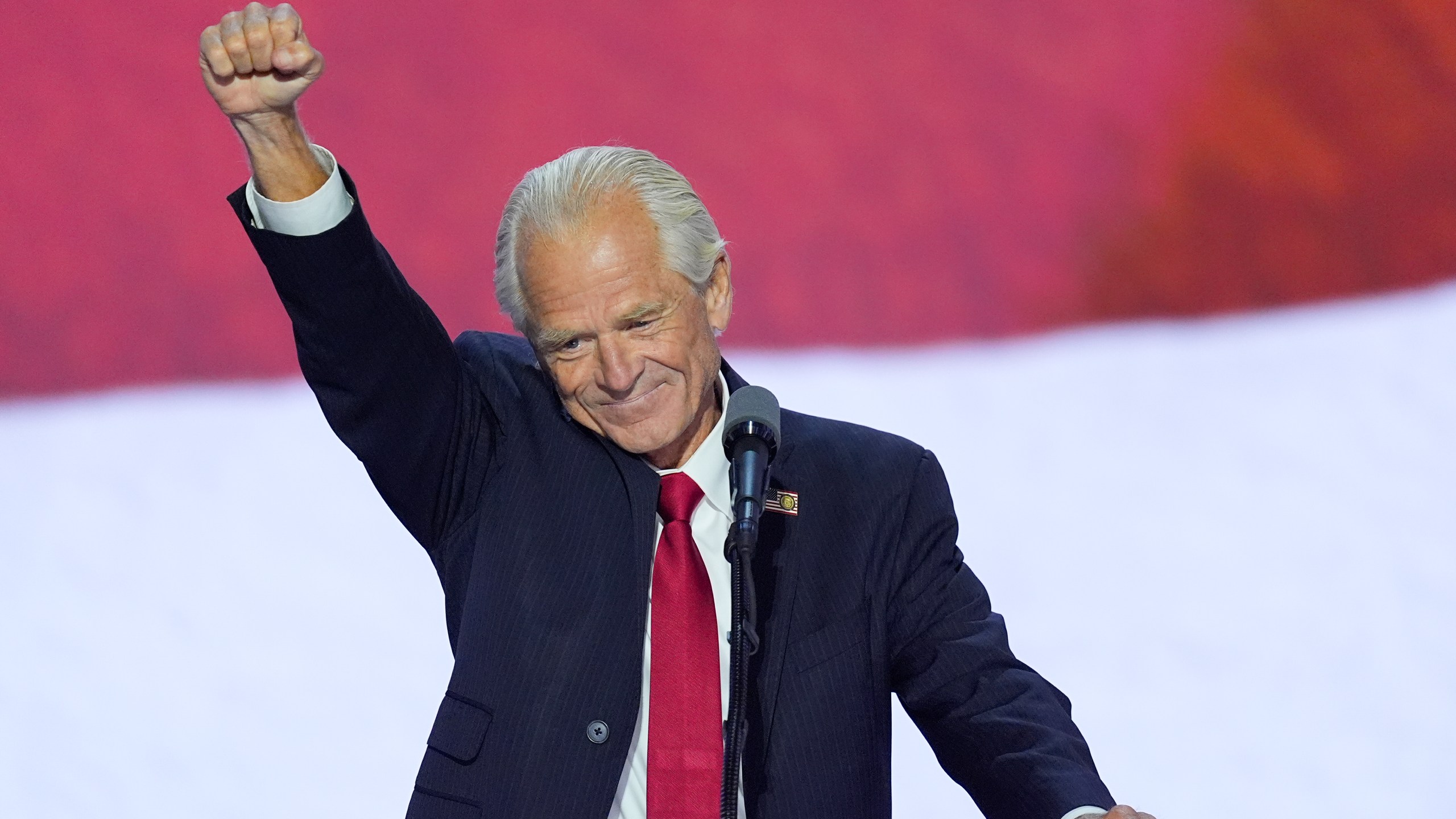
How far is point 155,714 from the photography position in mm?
2445

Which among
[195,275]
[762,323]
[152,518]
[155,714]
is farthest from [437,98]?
[155,714]

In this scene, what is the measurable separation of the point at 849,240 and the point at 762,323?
237 millimetres

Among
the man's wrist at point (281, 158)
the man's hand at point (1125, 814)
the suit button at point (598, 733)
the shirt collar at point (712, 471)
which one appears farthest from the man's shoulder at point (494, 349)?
the man's hand at point (1125, 814)

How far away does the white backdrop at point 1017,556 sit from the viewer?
247 centimetres

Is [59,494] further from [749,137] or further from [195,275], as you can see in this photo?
[749,137]

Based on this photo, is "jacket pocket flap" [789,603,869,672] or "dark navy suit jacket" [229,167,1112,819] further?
"jacket pocket flap" [789,603,869,672]

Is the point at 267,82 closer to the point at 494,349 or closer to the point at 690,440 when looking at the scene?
the point at 494,349

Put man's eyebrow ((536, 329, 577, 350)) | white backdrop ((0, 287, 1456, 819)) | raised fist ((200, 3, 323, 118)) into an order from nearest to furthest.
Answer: raised fist ((200, 3, 323, 118)) < man's eyebrow ((536, 329, 577, 350)) < white backdrop ((0, 287, 1456, 819))

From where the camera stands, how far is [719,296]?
1.77 m

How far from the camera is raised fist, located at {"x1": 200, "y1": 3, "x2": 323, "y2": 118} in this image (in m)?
1.29

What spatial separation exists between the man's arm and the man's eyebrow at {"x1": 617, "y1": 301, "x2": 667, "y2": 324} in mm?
193

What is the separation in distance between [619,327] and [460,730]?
0.46m

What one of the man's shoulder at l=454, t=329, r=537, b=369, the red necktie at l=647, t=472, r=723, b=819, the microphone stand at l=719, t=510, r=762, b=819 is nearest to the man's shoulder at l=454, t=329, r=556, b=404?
the man's shoulder at l=454, t=329, r=537, b=369

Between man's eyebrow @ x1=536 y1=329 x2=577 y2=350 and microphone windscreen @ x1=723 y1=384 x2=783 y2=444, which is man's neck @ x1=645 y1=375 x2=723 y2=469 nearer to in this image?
man's eyebrow @ x1=536 y1=329 x2=577 y2=350
